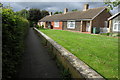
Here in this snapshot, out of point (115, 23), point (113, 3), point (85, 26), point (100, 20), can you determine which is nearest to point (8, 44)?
point (113, 3)

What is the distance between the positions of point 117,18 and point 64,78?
757 inches

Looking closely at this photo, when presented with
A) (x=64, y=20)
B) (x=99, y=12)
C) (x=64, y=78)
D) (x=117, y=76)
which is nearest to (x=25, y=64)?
(x=64, y=78)

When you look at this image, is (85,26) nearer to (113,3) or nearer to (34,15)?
(113,3)

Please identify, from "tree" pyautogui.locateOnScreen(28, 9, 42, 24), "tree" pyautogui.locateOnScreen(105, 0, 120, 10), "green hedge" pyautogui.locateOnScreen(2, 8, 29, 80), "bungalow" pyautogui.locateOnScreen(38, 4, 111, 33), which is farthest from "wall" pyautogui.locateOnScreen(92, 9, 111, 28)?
"tree" pyautogui.locateOnScreen(28, 9, 42, 24)

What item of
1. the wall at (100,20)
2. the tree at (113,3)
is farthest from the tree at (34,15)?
the tree at (113,3)

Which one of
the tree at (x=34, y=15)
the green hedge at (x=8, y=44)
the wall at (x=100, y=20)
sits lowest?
the green hedge at (x=8, y=44)

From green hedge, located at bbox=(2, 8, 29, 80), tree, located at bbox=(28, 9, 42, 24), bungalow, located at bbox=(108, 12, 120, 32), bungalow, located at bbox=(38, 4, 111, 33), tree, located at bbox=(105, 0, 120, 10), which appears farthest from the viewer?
tree, located at bbox=(28, 9, 42, 24)

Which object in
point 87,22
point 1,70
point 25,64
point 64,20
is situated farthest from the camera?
point 64,20

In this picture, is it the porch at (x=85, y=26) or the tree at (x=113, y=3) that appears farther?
the porch at (x=85, y=26)

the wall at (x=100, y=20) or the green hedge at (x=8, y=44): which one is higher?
the wall at (x=100, y=20)

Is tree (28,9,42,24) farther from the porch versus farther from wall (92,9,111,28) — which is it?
wall (92,9,111,28)

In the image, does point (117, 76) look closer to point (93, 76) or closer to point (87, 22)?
point (93, 76)

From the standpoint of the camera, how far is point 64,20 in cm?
3055

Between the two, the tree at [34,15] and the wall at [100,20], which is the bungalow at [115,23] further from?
the tree at [34,15]
